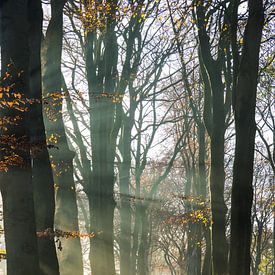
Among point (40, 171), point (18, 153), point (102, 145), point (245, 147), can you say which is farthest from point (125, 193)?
point (18, 153)

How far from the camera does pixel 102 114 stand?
48.8 feet

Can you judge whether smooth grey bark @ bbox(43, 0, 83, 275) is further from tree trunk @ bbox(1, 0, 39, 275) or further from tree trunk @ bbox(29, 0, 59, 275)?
tree trunk @ bbox(1, 0, 39, 275)

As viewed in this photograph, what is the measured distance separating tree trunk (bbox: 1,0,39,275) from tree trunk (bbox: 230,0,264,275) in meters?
4.30

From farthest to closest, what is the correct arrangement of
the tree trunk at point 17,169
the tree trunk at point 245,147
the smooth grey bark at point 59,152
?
the smooth grey bark at point 59,152 → the tree trunk at point 245,147 → the tree trunk at point 17,169

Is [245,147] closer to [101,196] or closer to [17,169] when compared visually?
[17,169]

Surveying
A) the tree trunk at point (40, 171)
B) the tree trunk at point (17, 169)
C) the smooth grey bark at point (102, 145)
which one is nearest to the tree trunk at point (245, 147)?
the tree trunk at point (40, 171)

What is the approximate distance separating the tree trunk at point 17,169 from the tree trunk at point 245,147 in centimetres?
430

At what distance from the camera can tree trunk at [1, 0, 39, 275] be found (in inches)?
237

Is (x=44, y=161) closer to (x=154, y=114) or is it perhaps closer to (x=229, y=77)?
(x=229, y=77)

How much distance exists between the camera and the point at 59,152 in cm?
1184

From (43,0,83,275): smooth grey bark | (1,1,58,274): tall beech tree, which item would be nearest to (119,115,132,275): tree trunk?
(43,0,83,275): smooth grey bark

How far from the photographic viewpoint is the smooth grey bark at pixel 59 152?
38.6 ft

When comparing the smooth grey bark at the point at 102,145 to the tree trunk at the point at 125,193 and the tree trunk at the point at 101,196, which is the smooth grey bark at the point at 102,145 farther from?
the tree trunk at the point at 125,193

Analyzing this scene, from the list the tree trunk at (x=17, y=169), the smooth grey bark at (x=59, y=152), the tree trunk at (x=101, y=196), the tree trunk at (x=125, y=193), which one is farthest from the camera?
the tree trunk at (x=125, y=193)
